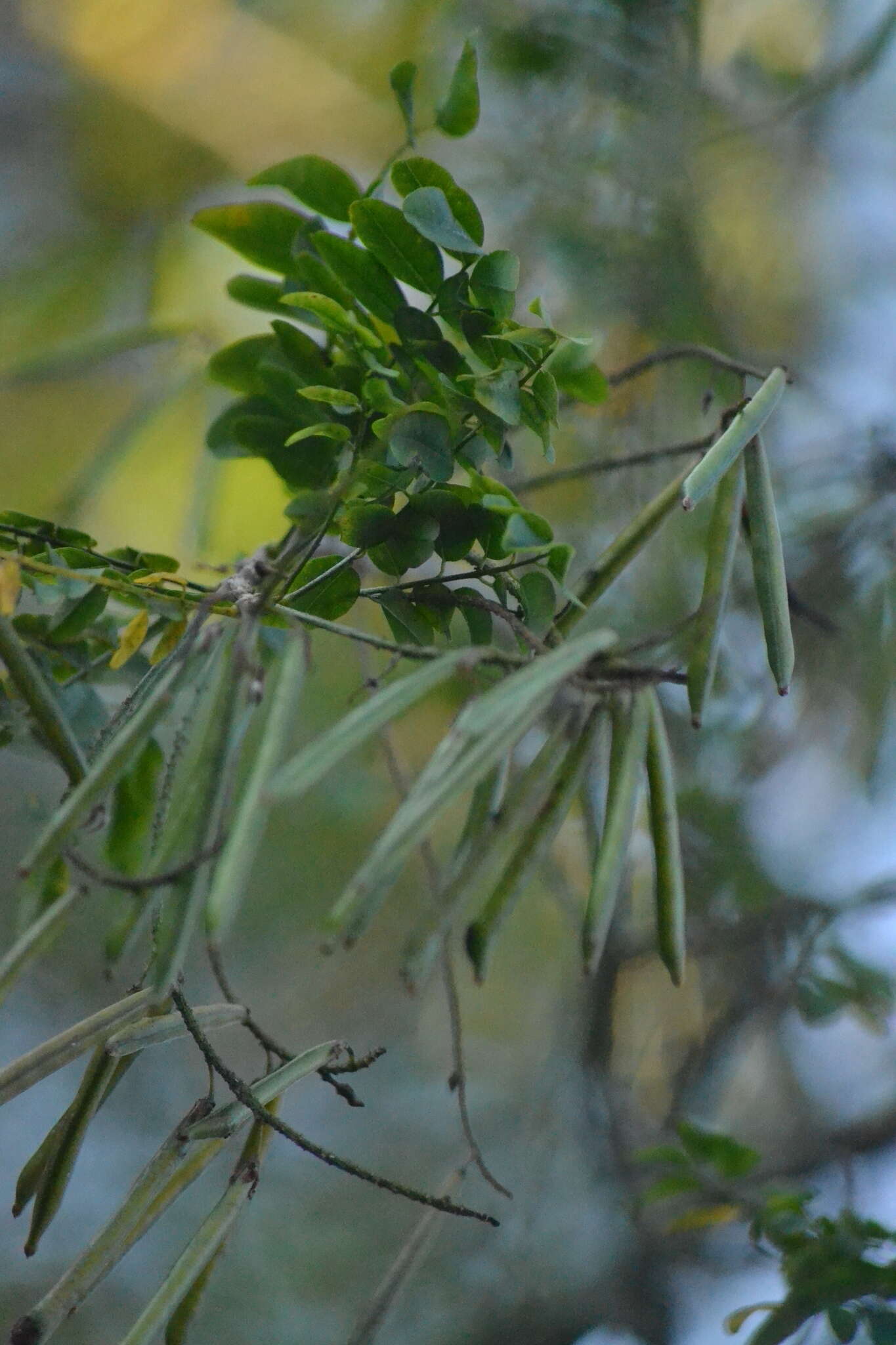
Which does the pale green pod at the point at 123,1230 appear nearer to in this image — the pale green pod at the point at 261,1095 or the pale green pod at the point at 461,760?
the pale green pod at the point at 261,1095

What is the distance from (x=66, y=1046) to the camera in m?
0.27

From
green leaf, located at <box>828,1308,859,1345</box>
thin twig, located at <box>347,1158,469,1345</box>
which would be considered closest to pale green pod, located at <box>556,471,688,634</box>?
thin twig, located at <box>347,1158,469,1345</box>

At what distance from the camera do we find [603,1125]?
95 centimetres

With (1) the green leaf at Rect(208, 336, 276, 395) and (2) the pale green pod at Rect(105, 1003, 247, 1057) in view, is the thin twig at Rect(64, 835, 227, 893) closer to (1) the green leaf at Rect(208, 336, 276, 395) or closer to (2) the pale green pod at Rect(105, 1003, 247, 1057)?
(2) the pale green pod at Rect(105, 1003, 247, 1057)

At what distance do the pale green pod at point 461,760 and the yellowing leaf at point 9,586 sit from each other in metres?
0.13

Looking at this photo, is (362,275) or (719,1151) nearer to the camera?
(362,275)

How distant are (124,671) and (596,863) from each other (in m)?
0.24

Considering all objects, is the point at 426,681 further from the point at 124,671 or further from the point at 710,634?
the point at 124,671

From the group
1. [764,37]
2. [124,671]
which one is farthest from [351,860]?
[764,37]

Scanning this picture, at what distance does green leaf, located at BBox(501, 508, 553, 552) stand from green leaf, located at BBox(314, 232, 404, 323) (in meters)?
0.09

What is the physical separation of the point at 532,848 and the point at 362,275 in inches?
8.2

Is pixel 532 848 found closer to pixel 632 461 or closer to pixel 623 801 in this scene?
pixel 623 801

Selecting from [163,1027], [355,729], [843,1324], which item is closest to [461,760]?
[355,729]

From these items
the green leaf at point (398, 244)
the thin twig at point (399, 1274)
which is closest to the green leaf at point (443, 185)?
the green leaf at point (398, 244)
